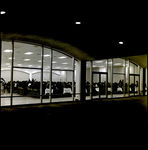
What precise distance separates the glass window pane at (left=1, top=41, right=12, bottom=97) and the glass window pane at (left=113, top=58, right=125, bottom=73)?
857 cm

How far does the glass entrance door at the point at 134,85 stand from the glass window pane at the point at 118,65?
1.52 metres

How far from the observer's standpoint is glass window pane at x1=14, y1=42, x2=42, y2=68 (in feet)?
35.0

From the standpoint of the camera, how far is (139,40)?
8.77 m

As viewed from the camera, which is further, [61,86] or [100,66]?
[100,66]

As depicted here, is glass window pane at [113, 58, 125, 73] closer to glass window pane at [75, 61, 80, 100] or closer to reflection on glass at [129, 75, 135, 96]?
reflection on glass at [129, 75, 135, 96]

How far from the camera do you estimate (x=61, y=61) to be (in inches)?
491

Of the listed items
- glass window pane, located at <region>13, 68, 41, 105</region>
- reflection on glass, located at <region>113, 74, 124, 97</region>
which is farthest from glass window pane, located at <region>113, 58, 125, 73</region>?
glass window pane, located at <region>13, 68, 41, 105</region>

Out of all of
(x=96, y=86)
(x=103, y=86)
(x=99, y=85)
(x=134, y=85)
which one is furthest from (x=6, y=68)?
(x=134, y=85)

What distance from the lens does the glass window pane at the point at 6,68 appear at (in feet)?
33.0

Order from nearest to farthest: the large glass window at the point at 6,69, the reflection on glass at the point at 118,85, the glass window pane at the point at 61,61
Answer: the large glass window at the point at 6,69, the glass window pane at the point at 61,61, the reflection on glass at the point at 118,85

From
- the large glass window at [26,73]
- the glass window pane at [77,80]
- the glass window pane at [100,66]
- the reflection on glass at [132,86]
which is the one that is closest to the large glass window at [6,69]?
the large glass window at [26,73]

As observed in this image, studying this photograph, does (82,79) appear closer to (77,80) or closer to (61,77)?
(77,80)

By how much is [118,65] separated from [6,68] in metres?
9.38

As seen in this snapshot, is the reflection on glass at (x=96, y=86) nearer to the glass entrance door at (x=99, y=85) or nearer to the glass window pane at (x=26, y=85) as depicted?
the glass entrance door at (x=99, y=85)
